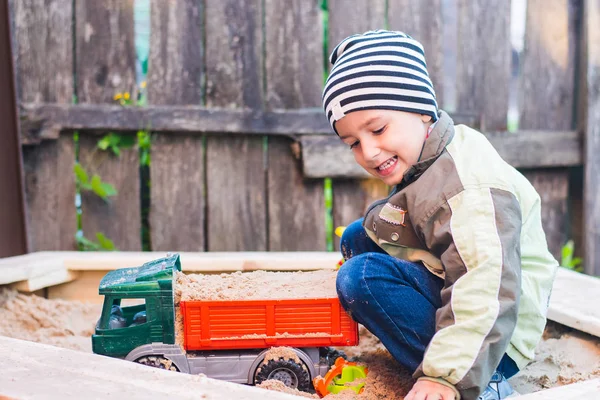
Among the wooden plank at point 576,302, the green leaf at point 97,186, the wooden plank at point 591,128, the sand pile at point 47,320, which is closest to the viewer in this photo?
the wooden plank at point 576,302

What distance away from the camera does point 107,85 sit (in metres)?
3.36

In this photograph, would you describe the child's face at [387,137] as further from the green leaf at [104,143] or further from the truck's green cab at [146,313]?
the green leaf at [104,143]

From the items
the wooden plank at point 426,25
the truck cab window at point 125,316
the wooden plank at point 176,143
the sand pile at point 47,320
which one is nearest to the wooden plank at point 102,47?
the wooden plank at point 176,143

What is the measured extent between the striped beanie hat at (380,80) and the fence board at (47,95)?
6.38ft

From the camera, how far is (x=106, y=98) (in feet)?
11.1

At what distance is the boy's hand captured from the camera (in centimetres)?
146

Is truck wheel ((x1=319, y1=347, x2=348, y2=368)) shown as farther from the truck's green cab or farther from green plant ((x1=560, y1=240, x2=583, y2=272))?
green plant ((x1=560, y1=240, x2=583, y2=272))

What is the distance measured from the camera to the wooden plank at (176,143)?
3.38 metres

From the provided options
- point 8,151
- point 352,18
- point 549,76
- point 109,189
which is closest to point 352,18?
point 352,18

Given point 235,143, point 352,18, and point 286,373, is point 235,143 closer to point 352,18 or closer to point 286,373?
point 352,18

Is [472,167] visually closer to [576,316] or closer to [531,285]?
[531,285]

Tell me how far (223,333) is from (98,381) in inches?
17.9

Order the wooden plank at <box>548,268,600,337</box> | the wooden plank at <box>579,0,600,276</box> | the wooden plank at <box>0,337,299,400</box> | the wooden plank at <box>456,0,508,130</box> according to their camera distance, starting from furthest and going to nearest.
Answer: the wooden plank at <box>579,0,600,276</box>
the wooden plank at <box>456,0,508,130</box>
the wooden plank at <box>548,268,600,337</box>
the wooden plank at <box>0,337,299,400</box>

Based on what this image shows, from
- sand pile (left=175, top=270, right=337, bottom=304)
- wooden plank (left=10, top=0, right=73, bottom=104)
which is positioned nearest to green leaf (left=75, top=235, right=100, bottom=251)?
wooden plank (left=10, top=0, right=73, bottom=104)
